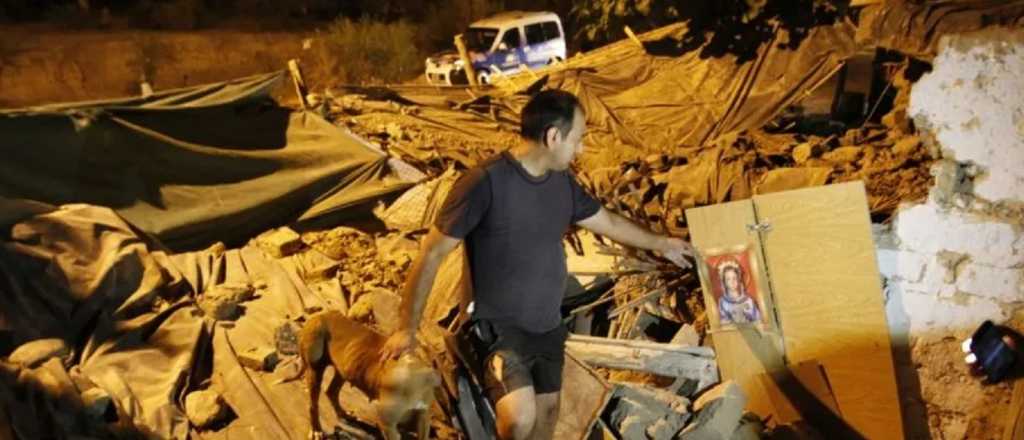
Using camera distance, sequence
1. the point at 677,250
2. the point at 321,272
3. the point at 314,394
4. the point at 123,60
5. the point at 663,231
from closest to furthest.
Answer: the point at 677,250, the point at 314,394, the point at 663,231, the point at 321,272, the point at 123,60

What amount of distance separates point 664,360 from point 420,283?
6.44 feet

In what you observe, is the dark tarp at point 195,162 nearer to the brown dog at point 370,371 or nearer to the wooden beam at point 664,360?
the brown dog at point 370,371

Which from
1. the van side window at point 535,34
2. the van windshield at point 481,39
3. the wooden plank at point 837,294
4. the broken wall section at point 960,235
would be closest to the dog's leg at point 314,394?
the wooden plank at point 837,294

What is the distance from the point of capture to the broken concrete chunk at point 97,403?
4.44 m

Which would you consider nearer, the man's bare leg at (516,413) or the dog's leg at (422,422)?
the man's bare leg at (516,413)

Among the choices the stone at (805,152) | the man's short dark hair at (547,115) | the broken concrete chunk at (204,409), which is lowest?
the broken concrete chunk at (204,409)

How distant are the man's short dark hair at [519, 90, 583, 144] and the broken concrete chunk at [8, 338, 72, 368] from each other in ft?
11.3

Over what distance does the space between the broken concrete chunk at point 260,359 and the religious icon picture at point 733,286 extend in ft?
8.76

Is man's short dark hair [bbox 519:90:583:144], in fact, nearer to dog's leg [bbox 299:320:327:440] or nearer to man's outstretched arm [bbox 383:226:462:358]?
man's outstretched arm [bbox 383:226:462:358]

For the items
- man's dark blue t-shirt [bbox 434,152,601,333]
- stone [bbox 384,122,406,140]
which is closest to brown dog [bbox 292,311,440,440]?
man's dark blue t-shirt [bbox 434,152,601,333]

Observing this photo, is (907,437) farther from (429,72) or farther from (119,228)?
(429,72)

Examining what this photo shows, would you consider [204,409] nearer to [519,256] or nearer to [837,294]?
[519,256]

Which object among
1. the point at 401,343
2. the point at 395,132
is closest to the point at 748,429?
the point at 401,343

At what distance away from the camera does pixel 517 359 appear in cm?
322
